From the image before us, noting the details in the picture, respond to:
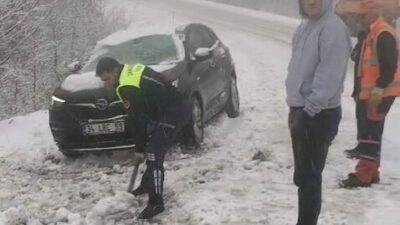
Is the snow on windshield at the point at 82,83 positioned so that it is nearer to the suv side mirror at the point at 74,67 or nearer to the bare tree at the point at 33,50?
the suv side mirror at the point at 74,67

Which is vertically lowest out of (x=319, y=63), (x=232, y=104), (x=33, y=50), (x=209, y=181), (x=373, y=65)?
(x=33, y=50)

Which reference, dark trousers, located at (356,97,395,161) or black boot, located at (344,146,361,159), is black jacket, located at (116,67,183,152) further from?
black boot, located at (344,146,361,159)

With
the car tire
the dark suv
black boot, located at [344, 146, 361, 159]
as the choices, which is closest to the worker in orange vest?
black boot, located at [344, 146, 361, 159]

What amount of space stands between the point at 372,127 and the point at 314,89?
189 cm

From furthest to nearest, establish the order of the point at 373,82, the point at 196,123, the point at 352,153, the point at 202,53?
the point at 202,53 < the point at 196,123 < the point at 352,153 < the point at 373,82

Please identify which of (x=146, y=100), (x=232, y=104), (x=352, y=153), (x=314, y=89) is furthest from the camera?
(x=232, y=104)

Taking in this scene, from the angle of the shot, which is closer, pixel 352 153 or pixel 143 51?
pixel 352 153

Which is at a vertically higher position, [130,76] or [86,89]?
[130,76]

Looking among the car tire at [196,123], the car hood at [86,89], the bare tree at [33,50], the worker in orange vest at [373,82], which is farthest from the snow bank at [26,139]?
the worker in orange vest at [373,82]

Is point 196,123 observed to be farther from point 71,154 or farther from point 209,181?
point 71,154

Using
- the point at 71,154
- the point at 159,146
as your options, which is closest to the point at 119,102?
the point at 71,154

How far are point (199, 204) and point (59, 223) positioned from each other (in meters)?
1.24

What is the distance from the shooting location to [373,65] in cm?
555

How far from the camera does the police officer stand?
5.21m
